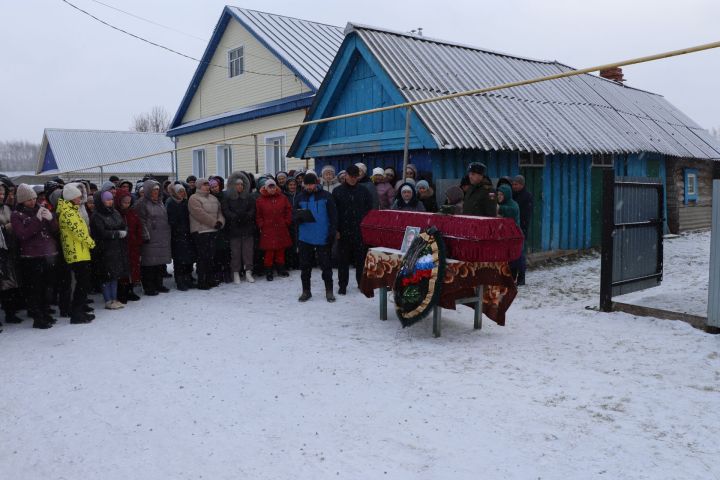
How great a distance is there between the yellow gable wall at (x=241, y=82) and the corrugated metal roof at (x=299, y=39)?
38 cm

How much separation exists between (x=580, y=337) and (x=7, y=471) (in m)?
5.21

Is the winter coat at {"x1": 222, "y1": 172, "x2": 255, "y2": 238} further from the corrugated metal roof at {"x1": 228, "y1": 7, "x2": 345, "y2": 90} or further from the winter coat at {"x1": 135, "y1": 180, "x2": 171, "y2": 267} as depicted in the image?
the corrugated metal roof at {"x1": 228, "y1": 7, "x2": 345, "y2": 90}

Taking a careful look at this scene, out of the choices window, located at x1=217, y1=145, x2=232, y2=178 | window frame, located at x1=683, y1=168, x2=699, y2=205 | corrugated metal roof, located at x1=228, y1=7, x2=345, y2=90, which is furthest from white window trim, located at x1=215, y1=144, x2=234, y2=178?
window frame, located at x1=683, y1=168, x2=699, y2=205

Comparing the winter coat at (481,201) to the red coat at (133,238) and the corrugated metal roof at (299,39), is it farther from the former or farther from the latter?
the corrugated metal roof at (299,39)

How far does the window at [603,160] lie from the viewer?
41.4 ft

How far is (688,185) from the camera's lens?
55.9 ft

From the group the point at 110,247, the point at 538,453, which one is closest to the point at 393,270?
the point at 538,453

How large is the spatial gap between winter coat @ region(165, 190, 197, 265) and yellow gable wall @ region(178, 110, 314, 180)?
15.8 feet

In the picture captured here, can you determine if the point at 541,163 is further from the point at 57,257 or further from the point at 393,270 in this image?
the point at 57,257

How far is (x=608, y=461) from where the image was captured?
11.3 ft

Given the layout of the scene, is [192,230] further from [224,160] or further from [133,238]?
[224,160]

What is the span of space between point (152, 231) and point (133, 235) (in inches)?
13.2

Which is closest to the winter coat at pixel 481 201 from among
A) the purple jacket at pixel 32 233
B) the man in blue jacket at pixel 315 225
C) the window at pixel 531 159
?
the man in blue jacket at pixel 315 225

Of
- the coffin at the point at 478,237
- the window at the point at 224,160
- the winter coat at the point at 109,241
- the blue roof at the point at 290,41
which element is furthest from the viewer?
the window at the point at 224,160
